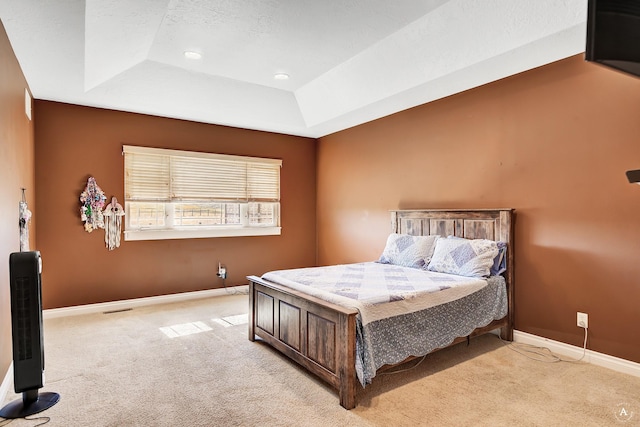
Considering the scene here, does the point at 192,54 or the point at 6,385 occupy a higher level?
the point at 192,54

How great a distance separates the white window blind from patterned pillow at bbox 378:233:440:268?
2.32m

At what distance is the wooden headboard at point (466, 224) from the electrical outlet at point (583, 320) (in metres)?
0.53

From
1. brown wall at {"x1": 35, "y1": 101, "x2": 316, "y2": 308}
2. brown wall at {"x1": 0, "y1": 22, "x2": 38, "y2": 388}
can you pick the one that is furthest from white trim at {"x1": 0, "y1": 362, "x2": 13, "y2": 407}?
brown wall at {"x1": 35, "y1": 101, "x2": 316, "y2": 308}

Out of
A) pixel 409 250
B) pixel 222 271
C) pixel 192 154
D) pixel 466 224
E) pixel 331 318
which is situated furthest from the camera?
pixel 222 271

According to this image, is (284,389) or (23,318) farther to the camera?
(284,389)

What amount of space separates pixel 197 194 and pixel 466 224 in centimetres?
347

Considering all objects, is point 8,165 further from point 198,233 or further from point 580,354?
point 580,354

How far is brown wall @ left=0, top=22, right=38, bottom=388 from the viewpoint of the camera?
8.13ft

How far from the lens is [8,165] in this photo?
2699 millimetres

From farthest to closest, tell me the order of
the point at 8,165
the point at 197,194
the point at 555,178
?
1. the point at 197,194
2. the point at 555,178
3. the point at 8,165

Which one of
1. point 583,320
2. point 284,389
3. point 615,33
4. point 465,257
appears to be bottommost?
point 284,389

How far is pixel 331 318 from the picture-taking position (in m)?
2.42

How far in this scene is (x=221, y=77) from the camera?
4.19 meters

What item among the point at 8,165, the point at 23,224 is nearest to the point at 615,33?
the point at 8,165
